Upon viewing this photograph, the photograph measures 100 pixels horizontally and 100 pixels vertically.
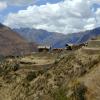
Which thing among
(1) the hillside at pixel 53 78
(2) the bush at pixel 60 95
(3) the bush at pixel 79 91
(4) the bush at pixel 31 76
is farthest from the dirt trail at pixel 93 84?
(4) the bush at pixel 31 76

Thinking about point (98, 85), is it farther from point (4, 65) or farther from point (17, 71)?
point (4, 65)

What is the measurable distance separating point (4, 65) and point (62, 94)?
4005 centimetres

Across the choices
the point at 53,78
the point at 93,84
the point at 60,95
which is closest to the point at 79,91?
the point at 93,84

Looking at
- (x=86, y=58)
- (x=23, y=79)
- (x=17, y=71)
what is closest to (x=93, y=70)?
(x=86, y=58)

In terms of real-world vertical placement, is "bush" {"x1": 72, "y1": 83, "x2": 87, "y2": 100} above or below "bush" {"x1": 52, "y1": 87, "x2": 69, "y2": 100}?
above

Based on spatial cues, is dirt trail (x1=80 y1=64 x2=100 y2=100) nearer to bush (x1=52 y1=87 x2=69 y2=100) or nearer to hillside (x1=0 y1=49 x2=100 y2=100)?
hillside (x1=0 y1=49 x2=100 y2=100)

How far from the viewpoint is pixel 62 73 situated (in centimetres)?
5638

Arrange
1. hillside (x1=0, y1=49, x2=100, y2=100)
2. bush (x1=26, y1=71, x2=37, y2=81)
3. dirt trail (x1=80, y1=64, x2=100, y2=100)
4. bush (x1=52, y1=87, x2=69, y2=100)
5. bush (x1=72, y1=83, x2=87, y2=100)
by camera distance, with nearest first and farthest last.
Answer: dirt trail (x1=80, y1=64, x2=100, y2=100), bush (x1=72, y1=83, x2=87, y2=100), hillside (x1=0, y1=49, x2=100, y2=100), bush (x1=52, y1=87, x2=69, y2=100), bush (x1=26, y1=71, x2=37, y2=81)

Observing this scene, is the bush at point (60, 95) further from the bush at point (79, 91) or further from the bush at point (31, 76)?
the bush at point (31, 76)

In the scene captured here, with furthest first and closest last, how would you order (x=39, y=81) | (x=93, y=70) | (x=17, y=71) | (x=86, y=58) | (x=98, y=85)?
(x=17, y=71), (x=39, y=81), (x=86, y=58), (x=93, y=70), (x=98, y=85)

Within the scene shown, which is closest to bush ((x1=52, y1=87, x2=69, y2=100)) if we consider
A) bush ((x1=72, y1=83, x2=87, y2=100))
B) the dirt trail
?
bush ((x1=72, y1=83, x2=87, y2=100))

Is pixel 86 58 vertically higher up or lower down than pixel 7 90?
higher up

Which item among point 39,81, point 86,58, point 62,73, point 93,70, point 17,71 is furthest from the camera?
point 17,71

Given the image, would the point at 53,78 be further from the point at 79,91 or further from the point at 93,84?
the point at 93,84
